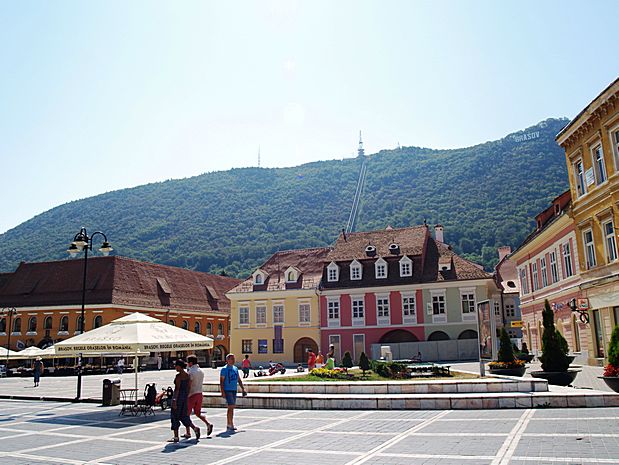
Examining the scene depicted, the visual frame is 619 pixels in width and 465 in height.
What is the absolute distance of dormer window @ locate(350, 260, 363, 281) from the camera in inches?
1899

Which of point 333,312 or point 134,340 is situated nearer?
point 134,340

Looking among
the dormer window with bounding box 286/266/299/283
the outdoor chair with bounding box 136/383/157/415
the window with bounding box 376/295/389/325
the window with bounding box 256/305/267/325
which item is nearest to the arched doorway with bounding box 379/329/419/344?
the window with bounding box 376/295/389/325

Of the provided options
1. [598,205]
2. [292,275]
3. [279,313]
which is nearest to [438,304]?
[292,275]

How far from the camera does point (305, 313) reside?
4975 centimetres

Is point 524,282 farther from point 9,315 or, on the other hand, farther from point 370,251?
point 9,315

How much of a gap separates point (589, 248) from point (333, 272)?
1001 inches

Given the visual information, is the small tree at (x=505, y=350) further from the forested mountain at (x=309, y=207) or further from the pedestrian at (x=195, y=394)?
the forested mountain at (x=309, y=207)

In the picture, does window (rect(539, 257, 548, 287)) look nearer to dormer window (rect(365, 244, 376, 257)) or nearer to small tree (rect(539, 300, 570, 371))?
dormer window (rect(365, 244, 376, 257))

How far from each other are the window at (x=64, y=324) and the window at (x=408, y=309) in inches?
1428

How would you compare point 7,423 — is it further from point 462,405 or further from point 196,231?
point 196,231

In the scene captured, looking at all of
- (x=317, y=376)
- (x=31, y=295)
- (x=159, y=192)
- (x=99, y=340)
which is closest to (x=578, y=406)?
(x=317, y=376)

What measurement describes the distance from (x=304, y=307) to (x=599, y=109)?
31234 millimetres

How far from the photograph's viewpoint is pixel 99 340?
17.5 m

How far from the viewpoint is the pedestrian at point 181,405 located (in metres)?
11.9
